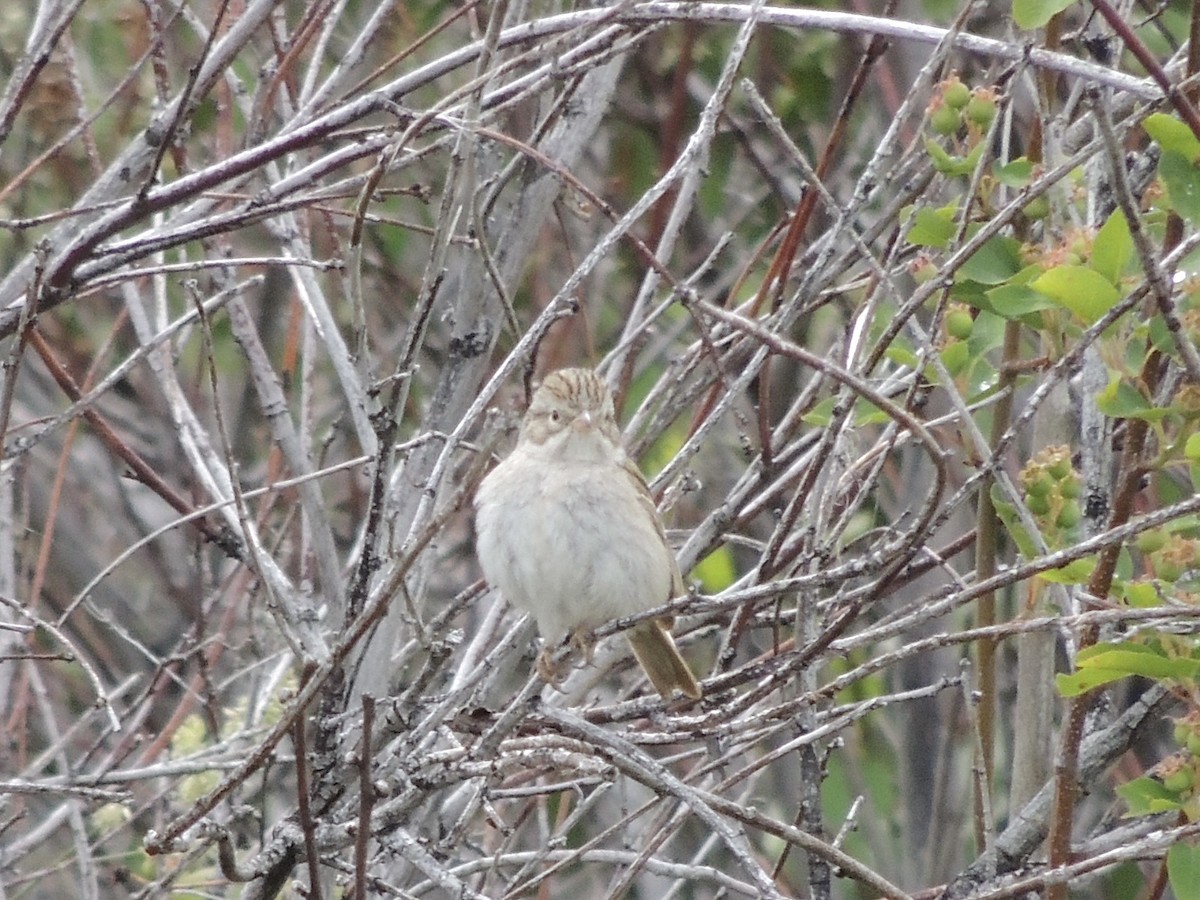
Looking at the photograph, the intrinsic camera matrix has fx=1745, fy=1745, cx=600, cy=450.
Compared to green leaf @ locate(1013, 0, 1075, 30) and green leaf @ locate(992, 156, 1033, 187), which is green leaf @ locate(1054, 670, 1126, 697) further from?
green leaf @ locate(1013, 0, 1075, 30)

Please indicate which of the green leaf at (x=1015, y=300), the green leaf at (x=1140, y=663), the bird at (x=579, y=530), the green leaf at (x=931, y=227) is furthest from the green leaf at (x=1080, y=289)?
the bird at (x=579, y=530)

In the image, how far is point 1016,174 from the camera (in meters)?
3.00

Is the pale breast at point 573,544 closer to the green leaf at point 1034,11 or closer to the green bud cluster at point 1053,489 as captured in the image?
the green bud cluster at point 1053,489

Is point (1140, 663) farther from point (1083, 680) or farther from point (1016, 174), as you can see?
point (1016, 174)

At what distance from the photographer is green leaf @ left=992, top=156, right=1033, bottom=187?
2982 mm

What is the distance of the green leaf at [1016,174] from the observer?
2.98m

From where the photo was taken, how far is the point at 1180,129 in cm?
266

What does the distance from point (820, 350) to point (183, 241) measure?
420cm

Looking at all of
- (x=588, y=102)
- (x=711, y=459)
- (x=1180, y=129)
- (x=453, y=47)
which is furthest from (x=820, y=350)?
(x=1180, y=129)

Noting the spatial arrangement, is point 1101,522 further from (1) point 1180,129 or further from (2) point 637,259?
(2) point 637,259

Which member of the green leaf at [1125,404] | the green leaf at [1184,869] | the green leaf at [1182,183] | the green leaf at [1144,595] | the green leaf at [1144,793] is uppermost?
the green leaf at [1182,183]

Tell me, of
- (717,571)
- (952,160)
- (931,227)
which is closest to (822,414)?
(931,227)

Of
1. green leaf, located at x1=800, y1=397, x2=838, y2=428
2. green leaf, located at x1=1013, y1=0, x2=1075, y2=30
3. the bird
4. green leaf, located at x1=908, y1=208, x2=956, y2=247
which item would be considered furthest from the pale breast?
green leaf, located at x1=1013, y1=0, x2=1075, y2=30

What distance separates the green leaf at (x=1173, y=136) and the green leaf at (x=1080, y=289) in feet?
0.72
